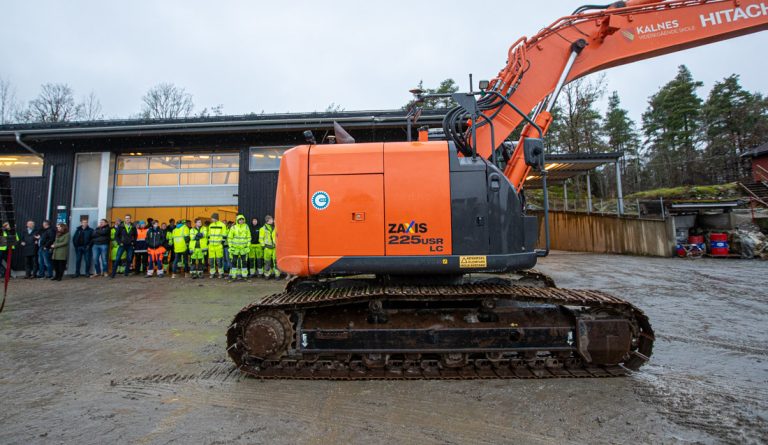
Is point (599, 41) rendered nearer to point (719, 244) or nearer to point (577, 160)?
point (577, 160)

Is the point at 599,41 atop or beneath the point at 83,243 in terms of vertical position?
atop

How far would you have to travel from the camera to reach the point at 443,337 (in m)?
3.28

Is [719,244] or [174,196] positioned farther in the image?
[719,244]

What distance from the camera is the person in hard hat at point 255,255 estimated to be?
9.69 meters

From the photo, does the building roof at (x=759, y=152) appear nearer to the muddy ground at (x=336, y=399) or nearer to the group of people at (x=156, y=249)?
the muddy ground at (x=336, y=399)

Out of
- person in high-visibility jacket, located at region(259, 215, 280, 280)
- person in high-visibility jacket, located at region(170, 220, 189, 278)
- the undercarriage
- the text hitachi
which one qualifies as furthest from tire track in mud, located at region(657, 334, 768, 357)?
person in high-visibility jacket, located at region(170, 220, 189, 278)

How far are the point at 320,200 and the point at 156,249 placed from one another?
9.17 meters

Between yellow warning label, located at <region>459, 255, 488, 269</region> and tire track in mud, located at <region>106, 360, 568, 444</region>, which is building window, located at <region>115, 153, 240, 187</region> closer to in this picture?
tire track in mud, located at <region>106, 360, 568, 444</region>

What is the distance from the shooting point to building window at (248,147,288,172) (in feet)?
35.7

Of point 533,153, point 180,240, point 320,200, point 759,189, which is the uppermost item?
point 759,189

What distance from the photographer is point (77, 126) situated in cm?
1099

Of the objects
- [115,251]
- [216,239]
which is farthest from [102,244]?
[216,239]

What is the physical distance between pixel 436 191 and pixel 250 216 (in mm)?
8666

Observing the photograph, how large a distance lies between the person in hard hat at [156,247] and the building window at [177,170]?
75.0 inches
